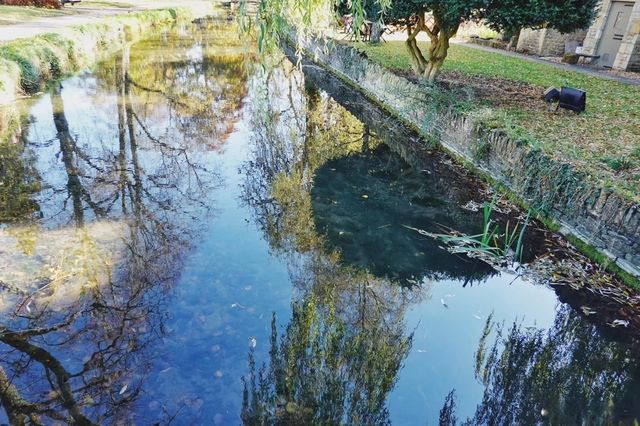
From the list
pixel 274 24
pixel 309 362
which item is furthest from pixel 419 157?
pixel 309 362

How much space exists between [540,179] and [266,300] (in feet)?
19.0

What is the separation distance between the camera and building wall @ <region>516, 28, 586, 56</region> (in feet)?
85.0

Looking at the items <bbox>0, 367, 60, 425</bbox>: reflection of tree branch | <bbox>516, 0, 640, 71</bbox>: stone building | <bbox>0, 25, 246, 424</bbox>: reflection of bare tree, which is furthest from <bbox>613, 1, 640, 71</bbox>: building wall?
<bbox>0, 367, 60, 425</bbox>: reflection of tree branch

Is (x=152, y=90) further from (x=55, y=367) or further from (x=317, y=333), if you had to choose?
(x=317, y=333)

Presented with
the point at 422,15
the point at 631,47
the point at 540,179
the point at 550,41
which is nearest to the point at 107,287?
the point at 540,179

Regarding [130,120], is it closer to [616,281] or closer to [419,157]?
[419,157]

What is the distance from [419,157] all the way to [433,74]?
5.89 m

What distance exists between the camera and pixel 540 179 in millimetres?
8414

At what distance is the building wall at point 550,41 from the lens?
25.9 meters

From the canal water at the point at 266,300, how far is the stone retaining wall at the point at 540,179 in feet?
2.06

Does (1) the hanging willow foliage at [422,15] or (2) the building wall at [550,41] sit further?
(2) the building wall at [550,41]

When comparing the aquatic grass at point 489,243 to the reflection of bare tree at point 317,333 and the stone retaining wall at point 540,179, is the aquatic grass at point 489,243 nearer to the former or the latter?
the stone retaining wall at point 540,179

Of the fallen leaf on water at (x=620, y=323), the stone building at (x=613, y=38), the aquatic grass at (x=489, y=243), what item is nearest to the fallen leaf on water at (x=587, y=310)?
the fallen leaf on water at (x=620, y=323)

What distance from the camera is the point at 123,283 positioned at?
630 cm
